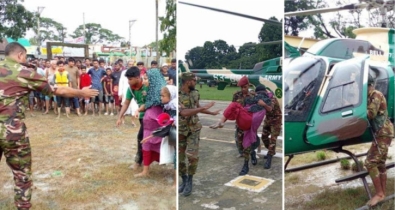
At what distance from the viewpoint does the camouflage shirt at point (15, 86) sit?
2.41 metres

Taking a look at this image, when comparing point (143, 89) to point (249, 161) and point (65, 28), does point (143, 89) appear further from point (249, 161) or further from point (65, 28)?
point (249, 161)

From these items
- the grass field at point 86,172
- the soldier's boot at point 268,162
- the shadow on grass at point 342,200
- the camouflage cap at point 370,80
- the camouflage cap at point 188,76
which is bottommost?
the grass field at point 86,172

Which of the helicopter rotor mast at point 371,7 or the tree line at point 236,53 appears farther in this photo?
the helicopter rotor mast at point 371,7

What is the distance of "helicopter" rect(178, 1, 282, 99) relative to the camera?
195cm

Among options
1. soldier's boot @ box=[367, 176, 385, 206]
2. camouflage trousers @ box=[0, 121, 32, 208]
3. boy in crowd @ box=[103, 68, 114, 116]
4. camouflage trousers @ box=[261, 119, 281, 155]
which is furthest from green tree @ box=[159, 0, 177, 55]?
boy in crowd @ box=[103, 68, 114, 116]

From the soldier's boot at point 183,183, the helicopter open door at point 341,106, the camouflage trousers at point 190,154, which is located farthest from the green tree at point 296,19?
the soldier's boot at point 183,183

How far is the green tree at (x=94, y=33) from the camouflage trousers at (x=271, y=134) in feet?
4.90

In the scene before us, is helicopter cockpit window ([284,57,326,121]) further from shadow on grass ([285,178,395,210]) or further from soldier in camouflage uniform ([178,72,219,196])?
shadow on grass ([285,178,395,210])

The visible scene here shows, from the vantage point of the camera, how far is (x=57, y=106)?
5469 millimetres

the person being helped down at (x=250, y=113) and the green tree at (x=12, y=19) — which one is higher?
the green tree at (x=12, y=19)

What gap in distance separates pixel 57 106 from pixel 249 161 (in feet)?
13.6

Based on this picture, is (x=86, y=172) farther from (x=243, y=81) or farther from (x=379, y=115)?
(x=379, y=115)

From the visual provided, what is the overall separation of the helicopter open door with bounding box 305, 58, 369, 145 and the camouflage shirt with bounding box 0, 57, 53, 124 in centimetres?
183

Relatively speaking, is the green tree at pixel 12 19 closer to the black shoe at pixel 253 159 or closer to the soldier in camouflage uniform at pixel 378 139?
the black shoe at pixel 253 159
